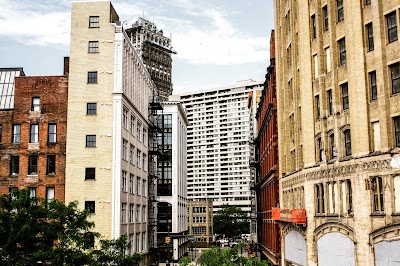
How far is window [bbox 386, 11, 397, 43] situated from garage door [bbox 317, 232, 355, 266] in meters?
13.1

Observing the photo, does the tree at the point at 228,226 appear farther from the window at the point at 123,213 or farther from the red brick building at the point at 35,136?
the red brick building at the point at 35,136

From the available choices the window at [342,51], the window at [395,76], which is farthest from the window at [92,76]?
the window at [395,76]

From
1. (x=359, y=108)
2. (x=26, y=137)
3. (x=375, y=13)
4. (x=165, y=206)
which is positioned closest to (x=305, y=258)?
(x=359, y=108)

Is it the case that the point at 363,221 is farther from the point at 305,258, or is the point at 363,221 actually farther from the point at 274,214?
the point at 274,214

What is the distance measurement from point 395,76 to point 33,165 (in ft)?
118

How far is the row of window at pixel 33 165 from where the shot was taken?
50384mm

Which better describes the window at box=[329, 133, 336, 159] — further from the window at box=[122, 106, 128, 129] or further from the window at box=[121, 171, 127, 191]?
the window at box=[122, 106, 128, 129]

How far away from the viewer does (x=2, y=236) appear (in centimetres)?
3080

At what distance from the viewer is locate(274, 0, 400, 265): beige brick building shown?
30.1 m

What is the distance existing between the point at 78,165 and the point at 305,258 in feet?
77.7

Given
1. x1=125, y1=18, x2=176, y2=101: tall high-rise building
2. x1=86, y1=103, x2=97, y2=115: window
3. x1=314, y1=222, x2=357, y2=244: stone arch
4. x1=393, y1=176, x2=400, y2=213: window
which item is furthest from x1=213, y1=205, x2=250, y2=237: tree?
x1=393, y1=176, x2=400, y2=213: window

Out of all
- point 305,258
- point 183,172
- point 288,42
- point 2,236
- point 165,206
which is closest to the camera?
point 2,236

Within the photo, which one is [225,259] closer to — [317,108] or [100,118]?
[317,108]

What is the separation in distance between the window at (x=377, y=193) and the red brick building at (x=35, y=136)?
3072 cm
